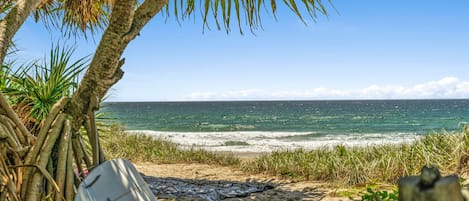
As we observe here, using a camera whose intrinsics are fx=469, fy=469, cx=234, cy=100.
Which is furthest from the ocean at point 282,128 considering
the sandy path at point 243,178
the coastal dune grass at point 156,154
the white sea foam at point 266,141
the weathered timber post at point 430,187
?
the weathered timber post at point 430,187

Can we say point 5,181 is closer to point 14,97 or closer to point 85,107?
point 85,107

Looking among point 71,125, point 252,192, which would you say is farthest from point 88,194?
point 252,192

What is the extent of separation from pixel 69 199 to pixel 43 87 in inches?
99.6

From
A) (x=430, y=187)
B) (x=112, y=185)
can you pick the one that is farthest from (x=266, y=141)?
(x=430, y=187)

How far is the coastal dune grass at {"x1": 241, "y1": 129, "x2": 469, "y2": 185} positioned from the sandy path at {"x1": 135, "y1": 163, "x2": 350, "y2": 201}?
1.01 feet

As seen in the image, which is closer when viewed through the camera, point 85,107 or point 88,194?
point 88,194

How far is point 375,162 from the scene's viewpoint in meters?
6.88

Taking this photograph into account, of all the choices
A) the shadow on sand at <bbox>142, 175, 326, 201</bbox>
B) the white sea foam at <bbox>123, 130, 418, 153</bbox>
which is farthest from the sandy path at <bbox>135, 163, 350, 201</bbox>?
the white sea foam at <bbox>123, 130, 418, 153</bbox>

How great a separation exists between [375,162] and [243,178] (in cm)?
223

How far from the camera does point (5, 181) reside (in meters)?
3.05

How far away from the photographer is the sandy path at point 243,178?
6173 millimetres

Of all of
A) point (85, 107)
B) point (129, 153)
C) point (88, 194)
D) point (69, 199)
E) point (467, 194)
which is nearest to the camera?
point (467, 194)

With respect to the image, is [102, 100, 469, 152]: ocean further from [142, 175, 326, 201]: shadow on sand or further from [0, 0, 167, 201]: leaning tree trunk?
[0, 0, 167, 201]: leaning tree trunk

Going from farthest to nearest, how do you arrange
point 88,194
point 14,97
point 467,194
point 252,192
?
point 252,192 → point 14,97 → point 88,194 → point 467,194
